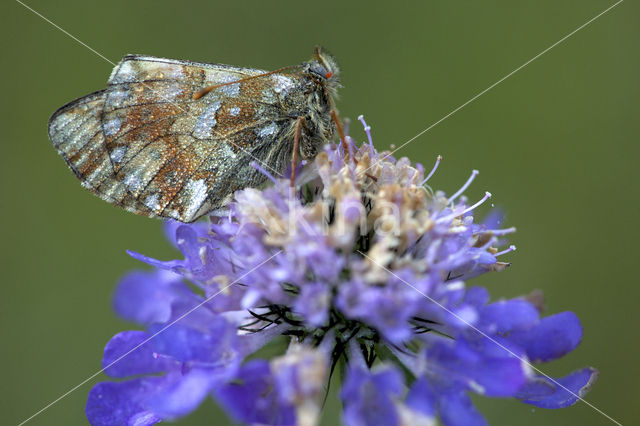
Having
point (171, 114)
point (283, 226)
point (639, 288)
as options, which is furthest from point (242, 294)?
point (639, 288)

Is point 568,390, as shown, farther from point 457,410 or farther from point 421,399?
point 421,399

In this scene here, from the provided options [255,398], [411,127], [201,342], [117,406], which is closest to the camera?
[255,398]

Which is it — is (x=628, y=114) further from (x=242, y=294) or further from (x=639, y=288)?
(x=242, y=294)

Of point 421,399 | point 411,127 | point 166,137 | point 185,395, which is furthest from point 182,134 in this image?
point 411,127

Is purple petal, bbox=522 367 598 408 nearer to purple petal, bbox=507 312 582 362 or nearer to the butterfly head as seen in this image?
purple petal, bbox=507 312 582 362

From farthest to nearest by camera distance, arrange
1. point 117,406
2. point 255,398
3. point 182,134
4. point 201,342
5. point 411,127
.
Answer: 1. point 411,127
2. point 182,134
3. point 117,406
4. point 201,342
5. point 255,398

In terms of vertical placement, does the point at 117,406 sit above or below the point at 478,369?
below

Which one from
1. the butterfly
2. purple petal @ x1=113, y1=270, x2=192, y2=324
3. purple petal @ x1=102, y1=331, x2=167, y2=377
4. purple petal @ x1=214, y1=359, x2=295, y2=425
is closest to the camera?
purple petal @ x1=214, y1=359, x2=295, y2=425

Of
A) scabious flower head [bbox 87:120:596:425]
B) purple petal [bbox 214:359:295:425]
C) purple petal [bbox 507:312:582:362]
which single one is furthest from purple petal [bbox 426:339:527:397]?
purple petal [bbox 214:359:295:425]
